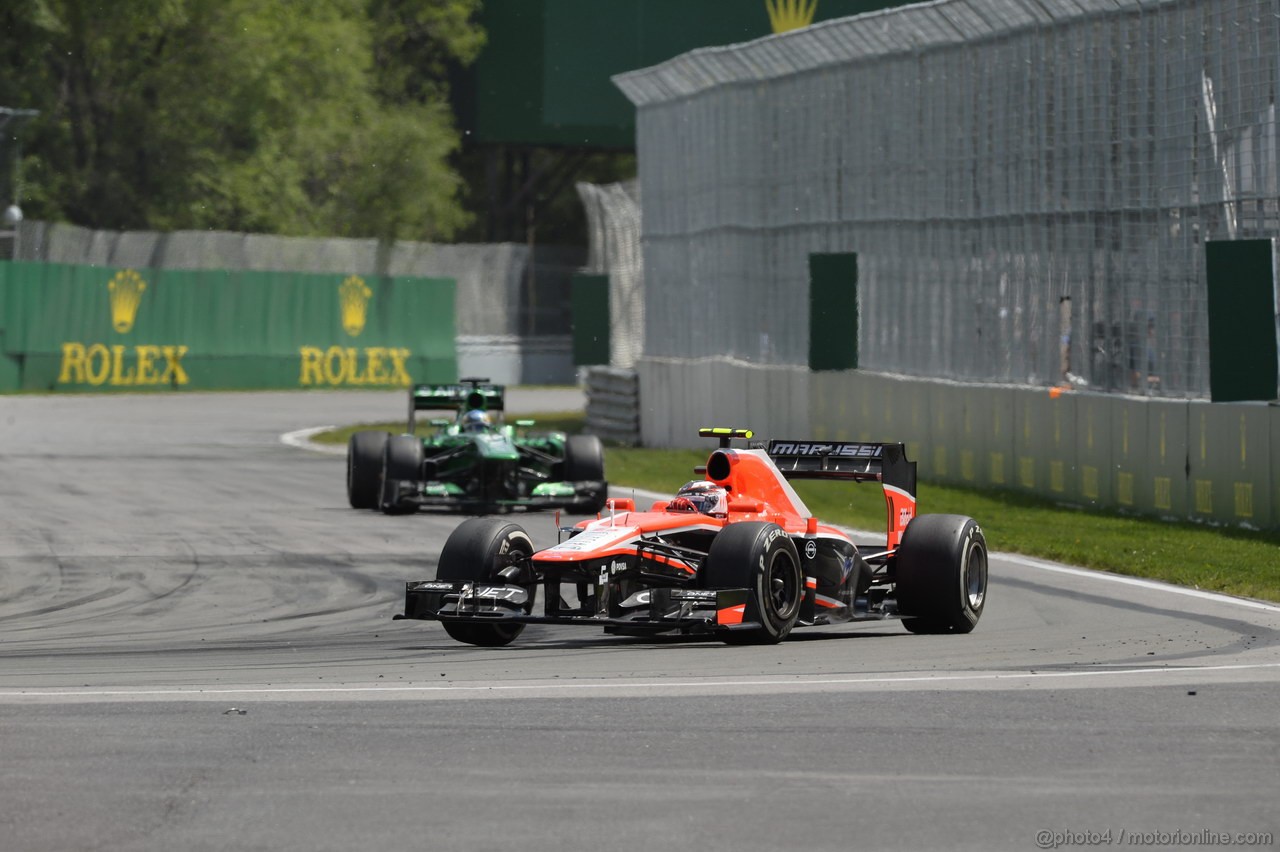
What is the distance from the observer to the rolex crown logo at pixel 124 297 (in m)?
48.6

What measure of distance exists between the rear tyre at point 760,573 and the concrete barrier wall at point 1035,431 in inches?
312

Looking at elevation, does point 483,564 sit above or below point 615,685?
above

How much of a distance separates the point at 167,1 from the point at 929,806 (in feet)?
163

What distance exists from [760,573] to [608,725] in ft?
8.69

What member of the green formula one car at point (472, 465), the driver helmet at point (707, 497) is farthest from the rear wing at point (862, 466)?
the green formula one car at point (472, 465)

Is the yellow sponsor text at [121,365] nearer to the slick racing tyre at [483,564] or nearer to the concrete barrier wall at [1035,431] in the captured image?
the concrete barrier wall at [1035,431]

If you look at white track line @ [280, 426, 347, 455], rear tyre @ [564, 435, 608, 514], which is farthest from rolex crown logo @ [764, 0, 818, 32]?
rear tyre @ [564, 435, 608, 514]

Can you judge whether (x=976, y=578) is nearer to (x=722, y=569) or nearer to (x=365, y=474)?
(x=722, y=569)

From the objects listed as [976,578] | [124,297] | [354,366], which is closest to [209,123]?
[354,366]

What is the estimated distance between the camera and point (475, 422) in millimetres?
21344

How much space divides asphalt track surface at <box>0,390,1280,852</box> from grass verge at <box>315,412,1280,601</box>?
0.69 metres

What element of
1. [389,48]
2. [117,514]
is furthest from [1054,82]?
[389,48]

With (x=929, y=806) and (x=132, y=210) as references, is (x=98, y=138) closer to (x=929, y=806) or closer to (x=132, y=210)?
(x=132, y=210)

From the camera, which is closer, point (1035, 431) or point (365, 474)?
point (365, 474)
